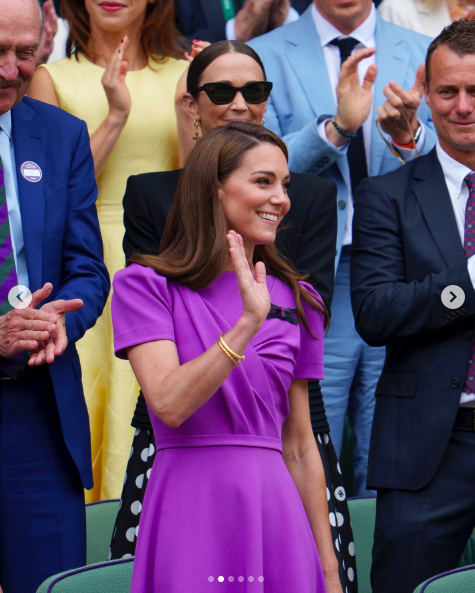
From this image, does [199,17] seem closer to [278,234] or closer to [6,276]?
[278,234]

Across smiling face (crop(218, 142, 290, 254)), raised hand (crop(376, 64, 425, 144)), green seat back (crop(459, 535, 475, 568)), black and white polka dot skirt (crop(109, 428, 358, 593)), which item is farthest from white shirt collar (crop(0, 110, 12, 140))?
green seat back (crop(459, 535, 475, 568))

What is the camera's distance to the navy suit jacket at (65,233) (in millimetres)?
2754

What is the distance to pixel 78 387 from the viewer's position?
2.82 m

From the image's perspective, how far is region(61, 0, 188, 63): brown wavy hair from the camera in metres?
3.99

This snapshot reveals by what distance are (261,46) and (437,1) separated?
1.16 metres

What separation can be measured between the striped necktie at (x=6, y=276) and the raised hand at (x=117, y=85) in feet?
3.44

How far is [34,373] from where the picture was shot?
9.02 ft

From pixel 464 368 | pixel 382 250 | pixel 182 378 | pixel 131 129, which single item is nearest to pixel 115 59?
pixel 131 129

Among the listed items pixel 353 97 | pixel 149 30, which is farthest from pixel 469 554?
pixel 149 30

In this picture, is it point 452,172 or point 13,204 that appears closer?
point 13,204

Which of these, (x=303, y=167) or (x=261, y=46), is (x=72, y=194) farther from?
(x=261, y=46)

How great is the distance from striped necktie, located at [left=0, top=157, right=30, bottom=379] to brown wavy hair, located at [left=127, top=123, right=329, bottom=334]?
0.52 m

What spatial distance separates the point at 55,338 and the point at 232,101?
1088 millimetres

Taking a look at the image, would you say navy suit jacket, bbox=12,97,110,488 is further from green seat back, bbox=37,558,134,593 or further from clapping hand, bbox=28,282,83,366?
green seat back, bbox=37,558,134,593
